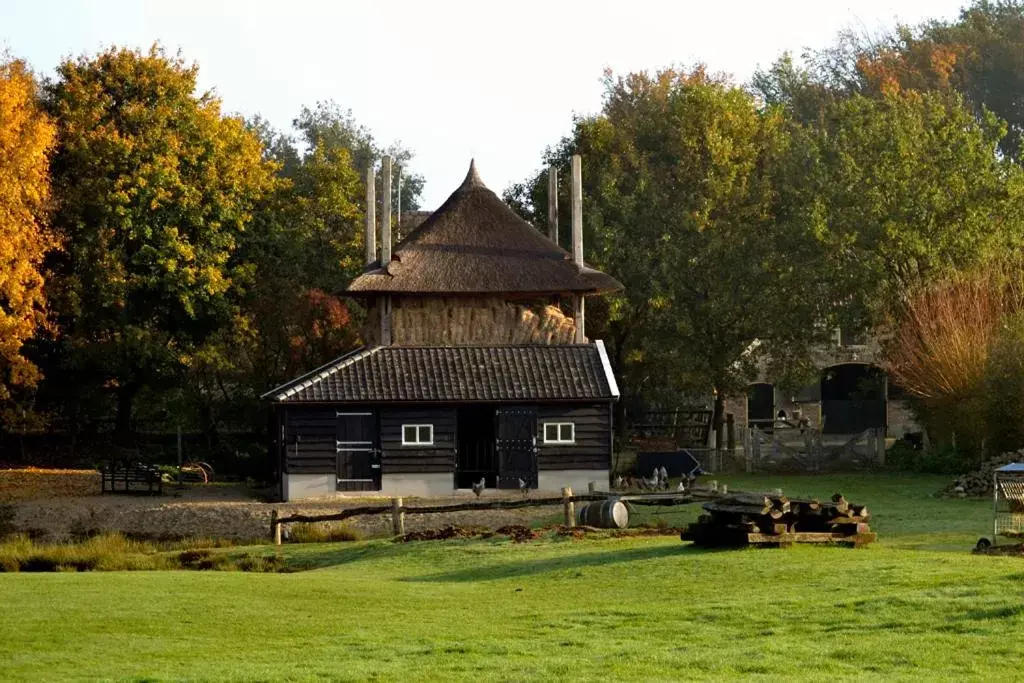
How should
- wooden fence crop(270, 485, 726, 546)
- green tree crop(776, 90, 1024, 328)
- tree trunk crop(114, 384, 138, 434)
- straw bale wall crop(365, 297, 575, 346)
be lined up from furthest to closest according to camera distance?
tree trunk crop(114, 384, 138, 434) < green tree crop(776, 90, 1024, 328) < straw bale wall crop(365, 297, 575, 346) < wooden fence crop(270, 485, 726, 546)

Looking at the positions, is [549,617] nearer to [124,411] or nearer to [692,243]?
[692,243]

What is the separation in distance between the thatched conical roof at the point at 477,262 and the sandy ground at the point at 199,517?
6674mm

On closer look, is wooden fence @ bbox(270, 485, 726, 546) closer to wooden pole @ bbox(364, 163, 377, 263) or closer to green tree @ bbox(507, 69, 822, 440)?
wooden pole @ bbox(364, 163, 377, 263)

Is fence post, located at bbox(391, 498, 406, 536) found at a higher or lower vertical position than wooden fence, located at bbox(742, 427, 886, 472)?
lower

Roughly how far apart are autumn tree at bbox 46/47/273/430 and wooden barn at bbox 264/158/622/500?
7680 millimetres

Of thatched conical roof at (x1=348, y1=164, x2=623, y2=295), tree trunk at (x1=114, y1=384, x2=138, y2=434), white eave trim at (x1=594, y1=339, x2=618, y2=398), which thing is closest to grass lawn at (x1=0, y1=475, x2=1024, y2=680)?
white eave trim at (x1=594, y1=339, x2=618, y2=398)

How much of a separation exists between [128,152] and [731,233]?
65.4 feet

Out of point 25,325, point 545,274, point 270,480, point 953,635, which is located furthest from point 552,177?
point 953,635

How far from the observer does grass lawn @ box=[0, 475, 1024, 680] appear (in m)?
18.5

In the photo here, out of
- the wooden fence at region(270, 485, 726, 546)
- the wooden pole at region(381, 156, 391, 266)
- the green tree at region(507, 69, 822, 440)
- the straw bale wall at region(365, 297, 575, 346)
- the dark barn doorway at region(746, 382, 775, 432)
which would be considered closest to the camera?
the wooden fence at region(270, 485, 726, 546)

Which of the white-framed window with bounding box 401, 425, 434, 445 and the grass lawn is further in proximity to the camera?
the white-framed window with bounding box 401, 425, 434, 445

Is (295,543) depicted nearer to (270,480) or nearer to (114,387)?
(270,480)

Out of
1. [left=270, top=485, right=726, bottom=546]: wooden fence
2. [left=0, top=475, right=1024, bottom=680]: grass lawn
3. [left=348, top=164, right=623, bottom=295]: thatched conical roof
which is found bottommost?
[left=0, top=475, right=1024, bottom=680]: grass lawn

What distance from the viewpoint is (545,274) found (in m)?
48.0
